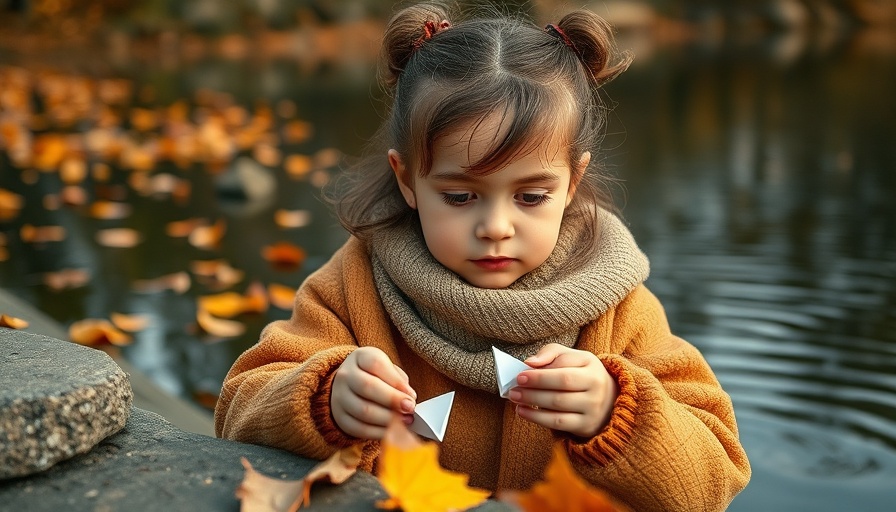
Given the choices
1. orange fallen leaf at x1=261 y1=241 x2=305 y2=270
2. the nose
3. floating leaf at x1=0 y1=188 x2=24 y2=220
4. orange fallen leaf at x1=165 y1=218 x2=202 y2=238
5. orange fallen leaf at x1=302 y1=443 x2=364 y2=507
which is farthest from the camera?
floating leaf at x1=0 y1=188 x2=24 y2=220

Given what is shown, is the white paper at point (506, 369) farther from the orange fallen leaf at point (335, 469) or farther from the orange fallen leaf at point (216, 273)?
the orange fallen leaf at point (216, 273)

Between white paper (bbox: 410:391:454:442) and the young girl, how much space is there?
0.02m

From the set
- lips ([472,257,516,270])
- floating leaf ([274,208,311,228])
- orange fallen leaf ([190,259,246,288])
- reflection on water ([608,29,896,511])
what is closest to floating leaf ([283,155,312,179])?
floating leaf ([274,208,311,228])

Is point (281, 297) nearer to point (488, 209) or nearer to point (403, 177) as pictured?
point (403, 177)

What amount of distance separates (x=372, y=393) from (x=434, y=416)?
10 centimetres

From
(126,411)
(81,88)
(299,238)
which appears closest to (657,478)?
(126,411)

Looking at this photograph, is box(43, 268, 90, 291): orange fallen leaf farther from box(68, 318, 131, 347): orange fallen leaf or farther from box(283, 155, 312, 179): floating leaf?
box(283, 155, 312, 179): floating leaf

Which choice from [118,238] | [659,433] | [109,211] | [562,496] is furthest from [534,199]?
[109,211]

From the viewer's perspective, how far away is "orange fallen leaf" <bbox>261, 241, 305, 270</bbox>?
3773mm

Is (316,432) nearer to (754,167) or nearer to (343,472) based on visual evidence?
(343,472)

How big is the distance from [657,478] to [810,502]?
35.2 inches

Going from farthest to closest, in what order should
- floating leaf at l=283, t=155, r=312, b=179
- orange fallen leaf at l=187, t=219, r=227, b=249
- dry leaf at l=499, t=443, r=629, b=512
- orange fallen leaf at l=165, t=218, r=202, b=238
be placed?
floating leaf at l=283, t=155, r=312, b=179, orange fallen leaf at l=165, t=218, r=202, b=238, orange fallen leaf at l=187, t=219, r=227, b=249, dry leaf at l=499, t=443, r=629, b=512

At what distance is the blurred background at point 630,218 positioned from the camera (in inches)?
110

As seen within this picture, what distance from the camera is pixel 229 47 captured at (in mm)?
14039
